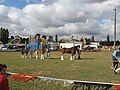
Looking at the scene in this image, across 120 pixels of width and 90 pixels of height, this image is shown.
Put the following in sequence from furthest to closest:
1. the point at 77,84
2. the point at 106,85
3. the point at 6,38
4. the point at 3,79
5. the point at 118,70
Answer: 1. the point at 6,38
2. the point at 118,70
3. the point at 77,84
4. the point at 106,85
5. the point at 3,79

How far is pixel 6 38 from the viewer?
6142 inches

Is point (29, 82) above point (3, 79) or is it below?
below

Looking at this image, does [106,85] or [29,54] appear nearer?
[106,85]

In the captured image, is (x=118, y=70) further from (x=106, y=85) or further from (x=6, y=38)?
(x=6, y=38)

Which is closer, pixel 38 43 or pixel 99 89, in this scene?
pixel 99 89

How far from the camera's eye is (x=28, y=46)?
140 ft

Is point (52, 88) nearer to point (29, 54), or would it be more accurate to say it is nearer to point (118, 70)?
point (118, 70)

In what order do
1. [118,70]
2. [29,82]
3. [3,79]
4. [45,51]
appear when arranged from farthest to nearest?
[45,51] < [118,70] < [29,82] < [3,79]

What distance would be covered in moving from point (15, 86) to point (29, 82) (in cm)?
83

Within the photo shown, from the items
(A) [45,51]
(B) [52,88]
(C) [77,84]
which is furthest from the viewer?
(A) [45,51]

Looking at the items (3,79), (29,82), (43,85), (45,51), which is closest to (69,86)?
(43,85)

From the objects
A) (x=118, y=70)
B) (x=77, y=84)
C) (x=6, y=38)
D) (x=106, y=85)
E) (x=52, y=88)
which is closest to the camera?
(x=106, y=85)

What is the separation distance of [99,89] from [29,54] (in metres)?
33.1

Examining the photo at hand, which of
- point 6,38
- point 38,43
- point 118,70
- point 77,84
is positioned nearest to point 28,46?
point 38,43
